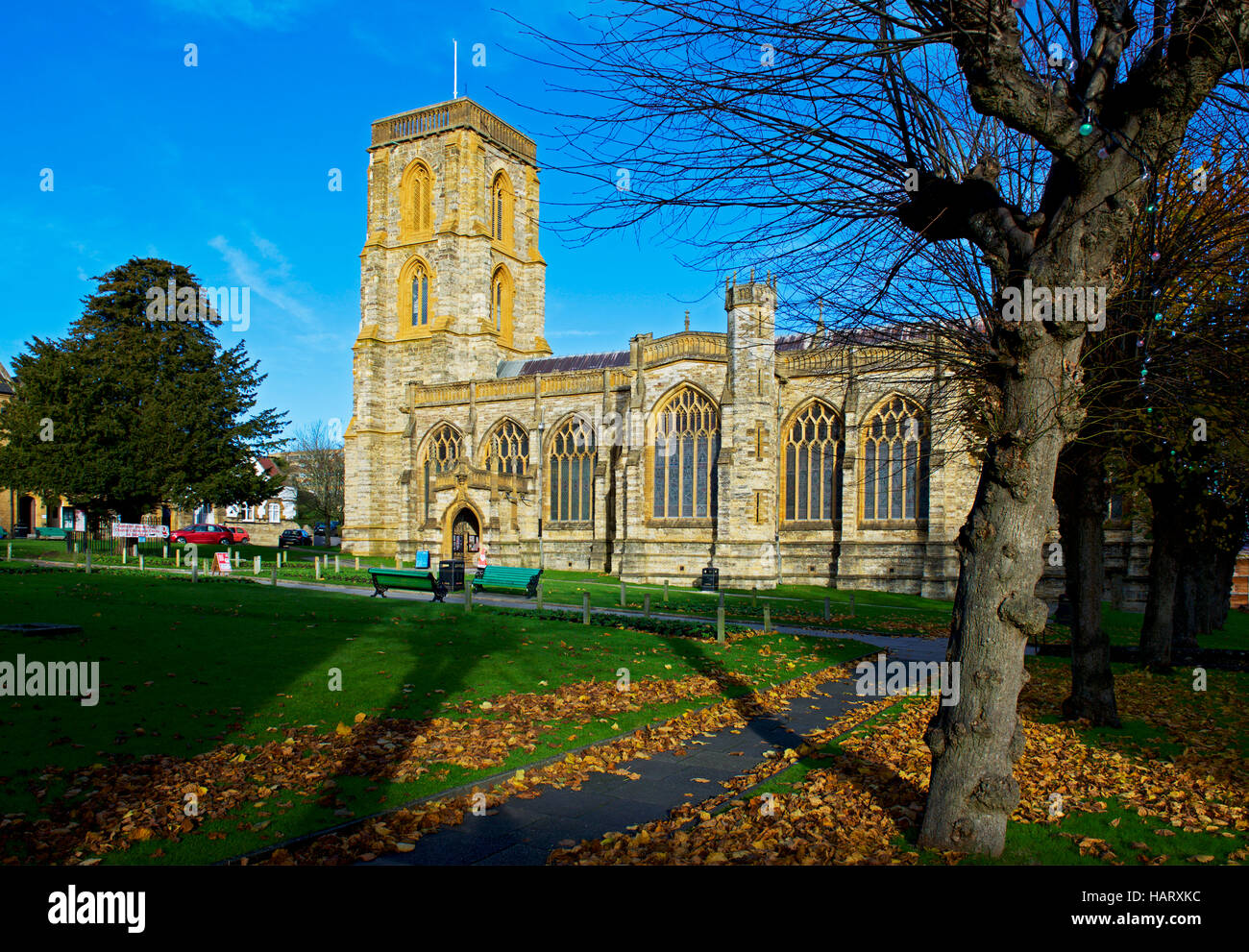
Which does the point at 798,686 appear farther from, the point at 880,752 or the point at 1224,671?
the point at 1224,671

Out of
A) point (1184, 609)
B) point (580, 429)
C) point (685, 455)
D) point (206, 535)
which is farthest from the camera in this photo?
point (206, 535)

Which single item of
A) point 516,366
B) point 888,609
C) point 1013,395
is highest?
point 516,366

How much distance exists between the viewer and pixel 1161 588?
12961 mm

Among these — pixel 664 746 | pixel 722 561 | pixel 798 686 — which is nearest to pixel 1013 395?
pixel 664 746

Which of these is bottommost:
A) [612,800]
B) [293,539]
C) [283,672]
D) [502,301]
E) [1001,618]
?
[293,539]

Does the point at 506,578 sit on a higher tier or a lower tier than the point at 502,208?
lower

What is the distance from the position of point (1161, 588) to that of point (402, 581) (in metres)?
17.4

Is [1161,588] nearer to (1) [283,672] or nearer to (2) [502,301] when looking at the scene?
(1) [283,672]

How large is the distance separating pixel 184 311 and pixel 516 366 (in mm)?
16779

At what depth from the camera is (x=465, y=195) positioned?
4306 cm

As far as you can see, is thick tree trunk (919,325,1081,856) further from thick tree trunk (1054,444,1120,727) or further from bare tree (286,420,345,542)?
bare tree (286,420,345,542)

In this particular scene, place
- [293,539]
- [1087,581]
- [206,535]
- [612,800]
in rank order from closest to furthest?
[612,800], [1087,581], [206,535], [293,539]

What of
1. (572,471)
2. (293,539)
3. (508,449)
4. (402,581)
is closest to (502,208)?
(508,449)

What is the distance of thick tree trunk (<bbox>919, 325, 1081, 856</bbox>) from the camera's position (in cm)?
500
